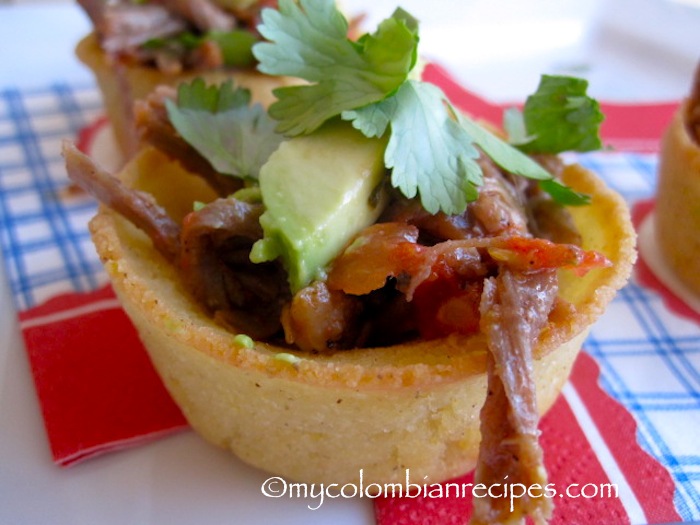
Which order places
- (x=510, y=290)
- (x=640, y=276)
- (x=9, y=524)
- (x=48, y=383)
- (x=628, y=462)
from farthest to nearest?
1. (x=640, y=276)
2. (x=48, y=383)
3. (x=628, y=462)
4. (x=9, y=524)
5. (x=510, y=290)

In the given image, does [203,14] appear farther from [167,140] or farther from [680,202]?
[680,202]

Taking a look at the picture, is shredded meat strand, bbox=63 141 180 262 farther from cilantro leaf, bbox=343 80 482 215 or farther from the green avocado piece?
cilantro leaf, bbox=343 80 482 215

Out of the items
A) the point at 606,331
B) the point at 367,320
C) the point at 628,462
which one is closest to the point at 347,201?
the point at 367,320

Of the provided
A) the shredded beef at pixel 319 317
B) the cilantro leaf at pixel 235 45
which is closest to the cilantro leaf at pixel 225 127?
the shredded beef at pixel 319 317

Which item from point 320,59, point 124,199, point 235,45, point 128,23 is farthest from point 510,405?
point 128,23

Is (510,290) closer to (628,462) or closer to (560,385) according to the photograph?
(560,385)

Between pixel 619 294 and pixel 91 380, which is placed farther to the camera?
pixel 619 294
